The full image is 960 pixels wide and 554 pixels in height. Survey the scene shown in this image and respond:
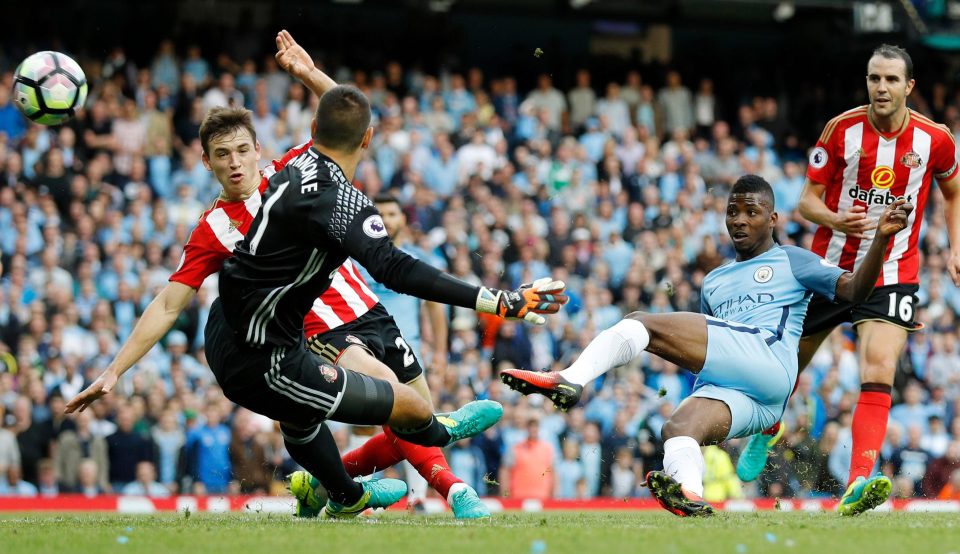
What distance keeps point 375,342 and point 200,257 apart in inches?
47.4

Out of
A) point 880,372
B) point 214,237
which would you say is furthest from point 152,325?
point 880,372

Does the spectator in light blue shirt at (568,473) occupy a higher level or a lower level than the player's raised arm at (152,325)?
lower

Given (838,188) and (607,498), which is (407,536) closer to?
(838,188)

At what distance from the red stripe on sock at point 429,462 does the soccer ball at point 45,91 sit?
10.4ft

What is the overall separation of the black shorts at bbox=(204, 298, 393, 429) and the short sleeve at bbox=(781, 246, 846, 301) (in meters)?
2.51

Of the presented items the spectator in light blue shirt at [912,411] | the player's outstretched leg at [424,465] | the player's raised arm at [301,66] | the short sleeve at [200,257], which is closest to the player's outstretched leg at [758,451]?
the player's outstretched leg at [424,465]

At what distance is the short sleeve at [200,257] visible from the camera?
24.1 ft

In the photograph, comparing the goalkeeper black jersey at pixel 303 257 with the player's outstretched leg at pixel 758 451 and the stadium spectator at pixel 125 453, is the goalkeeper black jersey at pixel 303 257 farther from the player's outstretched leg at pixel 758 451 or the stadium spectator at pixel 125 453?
the stadium spectator at pixel 125 453

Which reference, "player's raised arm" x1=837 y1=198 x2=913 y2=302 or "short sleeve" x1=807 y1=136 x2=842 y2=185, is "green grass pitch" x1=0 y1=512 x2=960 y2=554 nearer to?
"player's raised arm" x1=837 y1=198 x2=913 y2=302

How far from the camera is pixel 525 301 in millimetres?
5965

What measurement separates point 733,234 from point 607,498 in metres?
6.05

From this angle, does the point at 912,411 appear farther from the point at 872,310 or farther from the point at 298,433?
the point at 298,433

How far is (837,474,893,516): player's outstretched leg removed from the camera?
734cm

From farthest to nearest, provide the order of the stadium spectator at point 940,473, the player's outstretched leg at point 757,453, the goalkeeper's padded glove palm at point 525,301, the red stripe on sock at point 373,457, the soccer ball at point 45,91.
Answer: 1. the stadium spectator at point 940,473
2. the soccer ball at point 45,91
3. the player's outstretched leg at point 757,453
4. the red stripe on sock at point 373,457
5. the goalkeeper's padded glove palm at point 525,301
